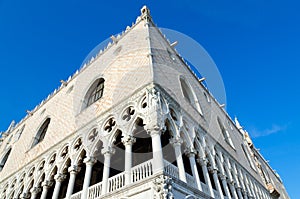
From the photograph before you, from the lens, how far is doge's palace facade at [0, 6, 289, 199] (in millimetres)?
6590

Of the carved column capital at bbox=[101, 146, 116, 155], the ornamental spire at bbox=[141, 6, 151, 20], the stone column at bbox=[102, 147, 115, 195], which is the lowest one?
the stone column at bbox=[102, 147, 115, 195]

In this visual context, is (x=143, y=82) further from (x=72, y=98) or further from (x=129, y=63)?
(x=72, y=98)

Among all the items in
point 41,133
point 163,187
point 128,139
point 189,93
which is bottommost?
point 163,187

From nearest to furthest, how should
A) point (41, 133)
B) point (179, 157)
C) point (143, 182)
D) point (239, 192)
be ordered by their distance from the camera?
point (143, 182)
point (179, 157)
point (239, 192)
point (41, 133)

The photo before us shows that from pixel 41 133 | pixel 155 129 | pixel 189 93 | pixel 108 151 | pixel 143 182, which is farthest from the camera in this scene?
pixel 41 133

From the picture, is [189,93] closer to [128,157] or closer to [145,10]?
[145,10]

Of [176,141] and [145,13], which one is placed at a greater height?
[145,13]

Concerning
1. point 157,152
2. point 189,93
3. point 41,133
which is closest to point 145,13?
Result: point 189,93

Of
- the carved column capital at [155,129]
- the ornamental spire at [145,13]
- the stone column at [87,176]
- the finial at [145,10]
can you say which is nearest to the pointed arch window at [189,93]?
the ornamental spire at [145,13]

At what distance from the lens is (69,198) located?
7.73 metres

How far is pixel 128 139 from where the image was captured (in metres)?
7.05

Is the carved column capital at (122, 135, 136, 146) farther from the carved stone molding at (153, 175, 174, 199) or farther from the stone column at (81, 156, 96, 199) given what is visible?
the stone column at (81, 156, 96, 199)

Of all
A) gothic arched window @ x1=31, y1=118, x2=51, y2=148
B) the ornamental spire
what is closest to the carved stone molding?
the ornamental spire

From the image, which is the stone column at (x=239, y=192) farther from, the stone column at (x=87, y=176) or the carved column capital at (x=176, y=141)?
the stone column at (x=87, y=176)
